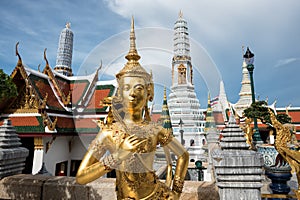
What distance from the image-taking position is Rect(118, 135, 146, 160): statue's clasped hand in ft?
6.23

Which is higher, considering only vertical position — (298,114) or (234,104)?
(234,104)

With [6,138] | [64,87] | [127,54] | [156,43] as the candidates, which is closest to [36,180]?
[6,138]

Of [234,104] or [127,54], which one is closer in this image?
[127,54]

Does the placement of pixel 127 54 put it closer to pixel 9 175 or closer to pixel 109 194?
pixel 109 194

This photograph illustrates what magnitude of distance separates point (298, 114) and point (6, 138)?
26680 millimetres

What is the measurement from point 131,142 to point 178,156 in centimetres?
73

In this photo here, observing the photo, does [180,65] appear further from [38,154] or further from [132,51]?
[38,154]

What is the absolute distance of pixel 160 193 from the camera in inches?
86.3

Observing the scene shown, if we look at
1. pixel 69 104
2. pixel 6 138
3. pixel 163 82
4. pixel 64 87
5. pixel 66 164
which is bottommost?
pixel 66 164

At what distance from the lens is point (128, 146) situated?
1920mm

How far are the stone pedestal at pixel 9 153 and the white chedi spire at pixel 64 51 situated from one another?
3066 centimetres

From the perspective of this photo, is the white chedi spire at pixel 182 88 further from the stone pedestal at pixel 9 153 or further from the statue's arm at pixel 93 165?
the stone pedestal at pixel 9 153

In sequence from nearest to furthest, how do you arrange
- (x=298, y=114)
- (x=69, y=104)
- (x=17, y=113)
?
(x=17, y=113)
(x=69, y=104)
(x=298, y=114)

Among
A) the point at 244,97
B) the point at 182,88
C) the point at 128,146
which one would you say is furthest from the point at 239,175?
the point at 244,97
